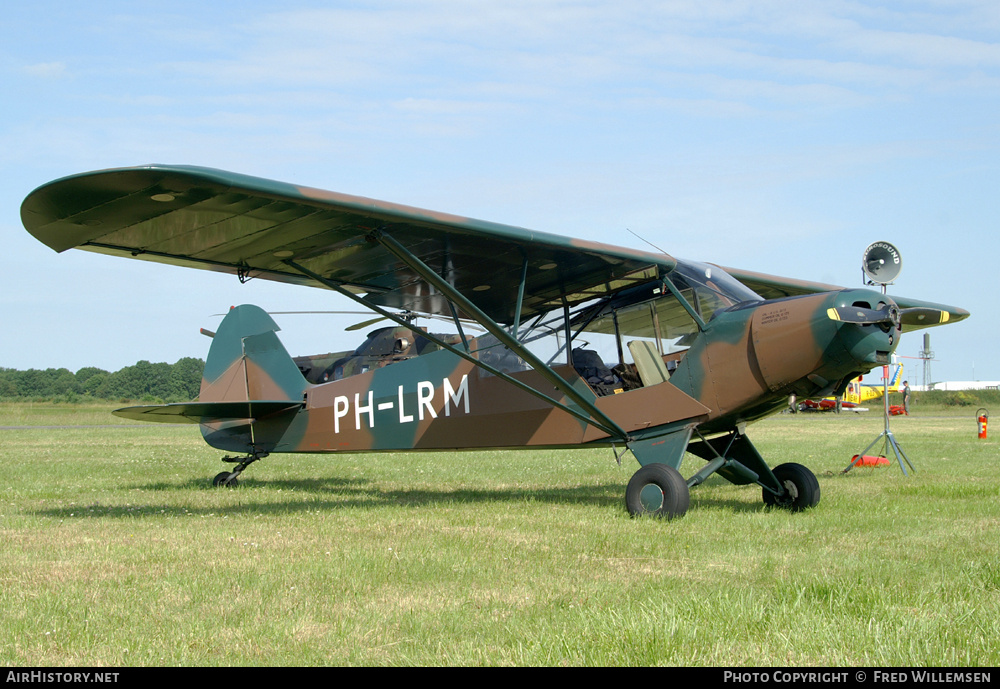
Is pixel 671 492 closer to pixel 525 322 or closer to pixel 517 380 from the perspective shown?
pixel 517 380

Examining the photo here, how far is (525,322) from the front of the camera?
31.1 feet

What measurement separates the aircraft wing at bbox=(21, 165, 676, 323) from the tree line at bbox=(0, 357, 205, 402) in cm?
7775

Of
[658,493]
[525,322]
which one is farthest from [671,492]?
[525,322]

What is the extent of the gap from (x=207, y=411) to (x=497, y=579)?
6.64 m

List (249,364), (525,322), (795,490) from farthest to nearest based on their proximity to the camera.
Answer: (249,364), (525,322), (795,490)

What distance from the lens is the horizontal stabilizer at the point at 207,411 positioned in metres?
9.26

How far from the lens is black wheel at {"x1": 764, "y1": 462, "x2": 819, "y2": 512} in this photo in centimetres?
770

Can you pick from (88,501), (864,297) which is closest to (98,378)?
(88,501)

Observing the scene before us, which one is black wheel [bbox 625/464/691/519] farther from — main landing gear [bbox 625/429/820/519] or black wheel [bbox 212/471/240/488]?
black wheel [bbox 212/471/240/488]

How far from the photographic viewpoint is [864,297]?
6.74 meters

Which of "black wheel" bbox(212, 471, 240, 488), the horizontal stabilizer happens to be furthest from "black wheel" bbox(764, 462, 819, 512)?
"black wheel" bbox(212, 471, 240, 488)

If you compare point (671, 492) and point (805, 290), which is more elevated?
point (805, 290)

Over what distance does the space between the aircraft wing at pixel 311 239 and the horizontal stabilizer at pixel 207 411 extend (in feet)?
6.99
